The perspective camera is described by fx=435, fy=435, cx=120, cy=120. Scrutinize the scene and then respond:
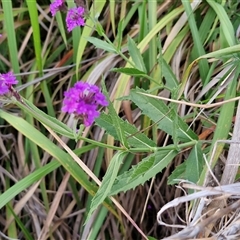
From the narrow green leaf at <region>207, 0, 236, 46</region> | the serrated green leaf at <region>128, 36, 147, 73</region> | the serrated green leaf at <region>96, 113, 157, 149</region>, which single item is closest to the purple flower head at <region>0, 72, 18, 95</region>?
the serrated green leaf at <region>96, 113, 157, 149</region>

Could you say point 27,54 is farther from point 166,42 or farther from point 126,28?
point 166,42

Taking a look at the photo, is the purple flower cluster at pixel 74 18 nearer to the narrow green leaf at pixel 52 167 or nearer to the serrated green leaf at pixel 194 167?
the narrow green leaf at pixel 52 167

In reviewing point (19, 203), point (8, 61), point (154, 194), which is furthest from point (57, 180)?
point (8, 61)

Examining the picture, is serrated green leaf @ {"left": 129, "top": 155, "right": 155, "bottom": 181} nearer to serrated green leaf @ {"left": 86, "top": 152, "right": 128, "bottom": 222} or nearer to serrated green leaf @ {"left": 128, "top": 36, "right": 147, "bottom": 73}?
serrated green leaf @ {"left": 86, "top": 152, "right": 128, "bottom": 222}

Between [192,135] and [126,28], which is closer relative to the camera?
[192,135]

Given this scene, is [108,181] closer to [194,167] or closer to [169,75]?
[194,167]

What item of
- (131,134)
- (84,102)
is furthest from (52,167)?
(84,102)
